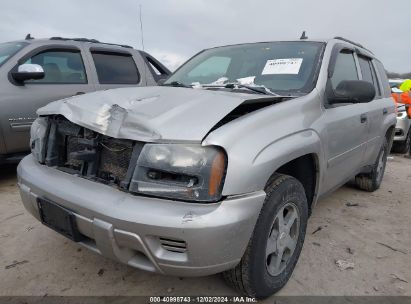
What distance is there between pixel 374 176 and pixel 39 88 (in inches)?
165

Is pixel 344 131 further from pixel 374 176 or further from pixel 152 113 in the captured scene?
pixel 374 176

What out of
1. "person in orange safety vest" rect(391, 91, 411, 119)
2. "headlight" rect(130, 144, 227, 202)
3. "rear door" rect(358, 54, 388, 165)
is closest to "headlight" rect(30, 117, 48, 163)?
"headlight" rect(130, 144, 227, 202)

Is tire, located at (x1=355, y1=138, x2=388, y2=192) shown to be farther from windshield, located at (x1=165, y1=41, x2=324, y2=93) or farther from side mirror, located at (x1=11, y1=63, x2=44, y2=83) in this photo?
side mirror, located at (x1=11, y1=63, x2=44, y2=83)

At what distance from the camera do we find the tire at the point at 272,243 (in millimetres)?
1866

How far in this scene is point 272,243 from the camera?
6.75ft

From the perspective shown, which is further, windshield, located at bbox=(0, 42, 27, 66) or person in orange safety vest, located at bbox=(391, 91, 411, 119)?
person in orange safety vest, located at bbox=(391, 91, 411, 119)

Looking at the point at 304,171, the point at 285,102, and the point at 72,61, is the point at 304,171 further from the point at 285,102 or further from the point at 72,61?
the point at 72,61

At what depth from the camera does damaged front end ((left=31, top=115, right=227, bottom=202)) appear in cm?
165

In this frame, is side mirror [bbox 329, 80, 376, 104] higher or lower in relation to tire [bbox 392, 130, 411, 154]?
higher

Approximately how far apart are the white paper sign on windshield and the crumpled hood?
815 millimetres

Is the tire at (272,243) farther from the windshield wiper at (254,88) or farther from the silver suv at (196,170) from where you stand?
the windshield wiper at (254,88)

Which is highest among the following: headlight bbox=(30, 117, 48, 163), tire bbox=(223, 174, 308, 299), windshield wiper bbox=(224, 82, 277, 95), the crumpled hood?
windshield wiper bbox=(224, 82, 277, 95)

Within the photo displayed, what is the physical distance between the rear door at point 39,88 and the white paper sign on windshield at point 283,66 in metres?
2.78

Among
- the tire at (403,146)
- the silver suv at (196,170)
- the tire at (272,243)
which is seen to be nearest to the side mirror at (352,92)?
the silver suv at (196,170)
